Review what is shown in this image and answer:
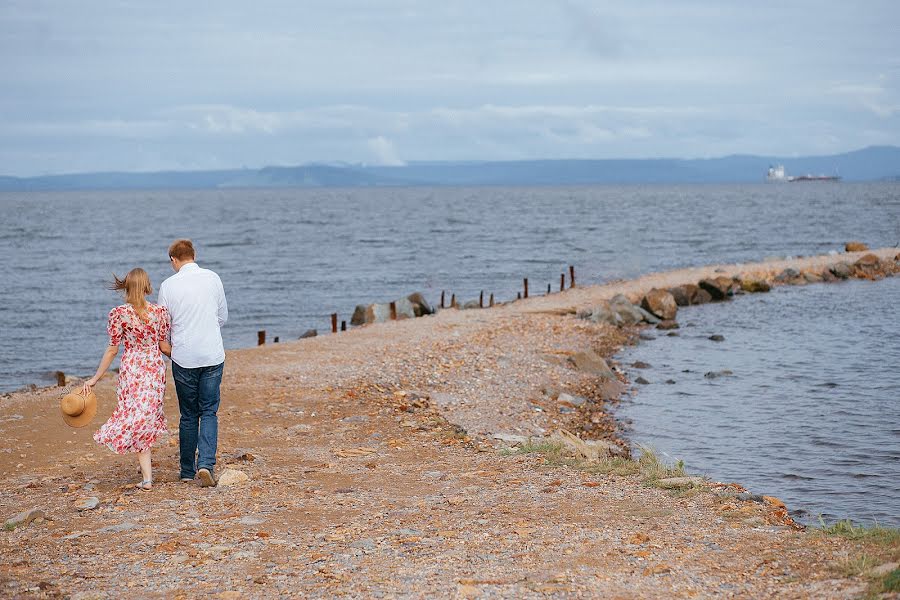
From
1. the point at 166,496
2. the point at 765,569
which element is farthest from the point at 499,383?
the point at 765,569

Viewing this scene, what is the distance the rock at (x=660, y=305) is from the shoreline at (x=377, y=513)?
45.4ft

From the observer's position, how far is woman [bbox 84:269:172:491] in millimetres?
8336

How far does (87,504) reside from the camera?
27.0 feet

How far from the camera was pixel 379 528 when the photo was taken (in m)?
7.60

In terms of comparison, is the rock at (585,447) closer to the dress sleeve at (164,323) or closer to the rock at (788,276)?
the dress sleeve at (164,323)

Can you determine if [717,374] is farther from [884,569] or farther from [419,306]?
[884,569]

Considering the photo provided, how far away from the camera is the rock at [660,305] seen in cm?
2823

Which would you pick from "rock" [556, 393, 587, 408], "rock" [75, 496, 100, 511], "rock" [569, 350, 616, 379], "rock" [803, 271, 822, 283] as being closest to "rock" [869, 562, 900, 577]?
"rock" [75, 496, 100, 511]

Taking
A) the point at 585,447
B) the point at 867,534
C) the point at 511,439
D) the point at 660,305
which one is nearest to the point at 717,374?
the point at 585,447

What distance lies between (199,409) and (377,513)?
202 cm

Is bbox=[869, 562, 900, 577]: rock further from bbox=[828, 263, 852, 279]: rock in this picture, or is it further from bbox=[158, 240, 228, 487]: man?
bbox=[828, 263, 852, 279]: rock

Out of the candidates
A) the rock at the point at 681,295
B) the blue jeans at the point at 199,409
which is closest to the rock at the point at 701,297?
the rock at the point at 681,295

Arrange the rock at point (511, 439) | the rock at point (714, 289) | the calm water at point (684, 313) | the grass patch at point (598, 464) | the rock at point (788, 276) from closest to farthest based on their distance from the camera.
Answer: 1. the grass patch at point (598, 464)
2. the rock at point (511, 439)
3. the calm water at point (684, 313)
4. the rock at point (714, 289)
5. the rock at point (788, 276)

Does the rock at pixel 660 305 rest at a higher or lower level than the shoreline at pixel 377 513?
lower
